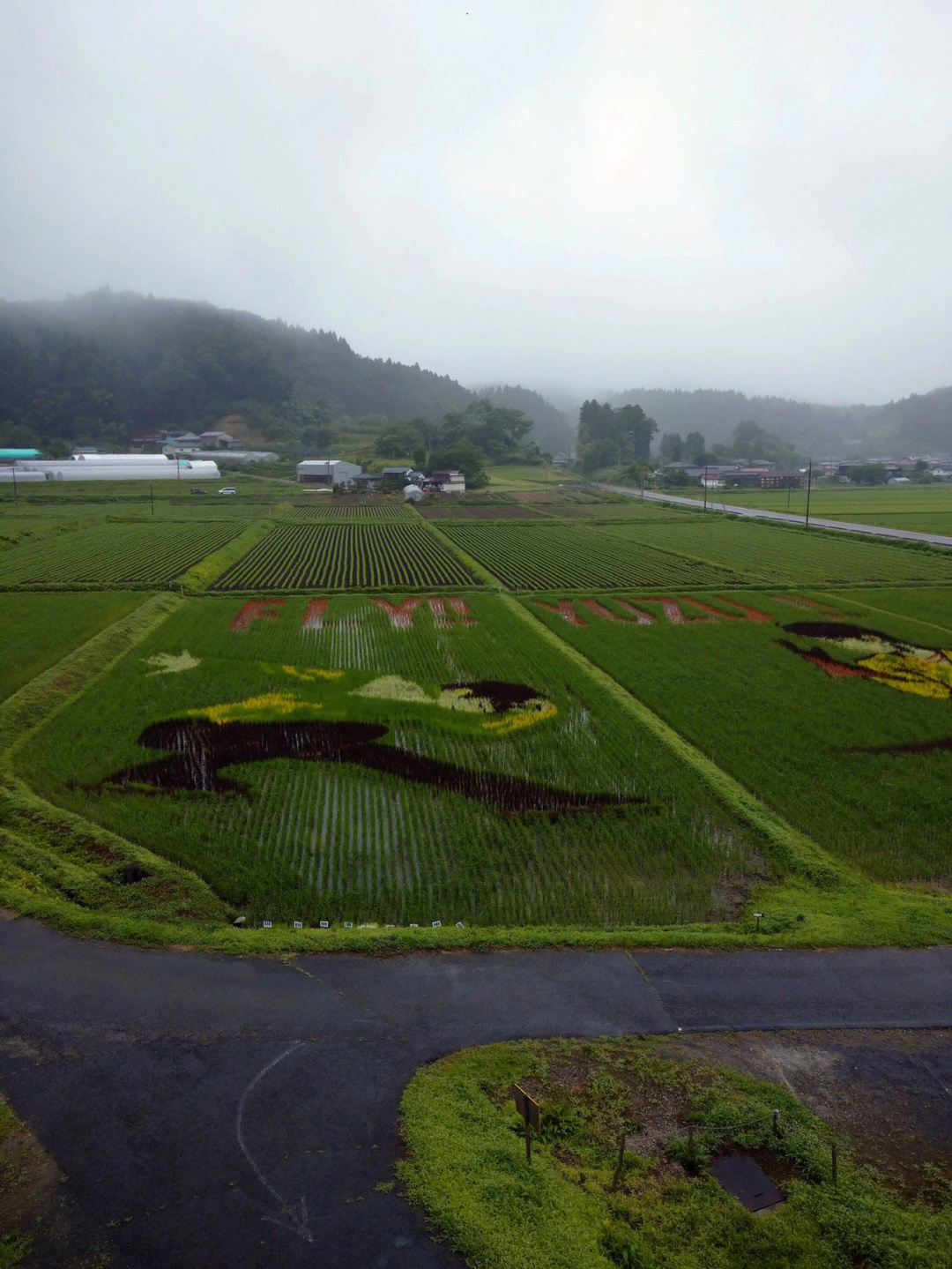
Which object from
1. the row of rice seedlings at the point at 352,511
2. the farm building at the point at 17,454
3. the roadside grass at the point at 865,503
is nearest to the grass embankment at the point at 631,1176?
the roadside grass at the point at 865,503

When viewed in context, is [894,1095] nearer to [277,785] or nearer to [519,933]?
[519,933]

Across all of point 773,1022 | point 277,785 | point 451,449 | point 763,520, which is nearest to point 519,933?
point 773,1022

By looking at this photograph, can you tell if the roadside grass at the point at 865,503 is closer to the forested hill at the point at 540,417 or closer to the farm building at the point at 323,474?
the farm building at the point at 323,474

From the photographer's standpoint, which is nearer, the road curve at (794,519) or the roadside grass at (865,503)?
the road curve at (794,519)

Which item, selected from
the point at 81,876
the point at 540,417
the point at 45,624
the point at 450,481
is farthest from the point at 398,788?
the point at 540,417

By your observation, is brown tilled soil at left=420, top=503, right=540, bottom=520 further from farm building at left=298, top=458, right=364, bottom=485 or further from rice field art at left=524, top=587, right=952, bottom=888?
rice field art at left=524, top=587, right=952, bottom=888

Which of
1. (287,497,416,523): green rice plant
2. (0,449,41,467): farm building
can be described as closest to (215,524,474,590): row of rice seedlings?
(287,497,416,523): green rice plant
